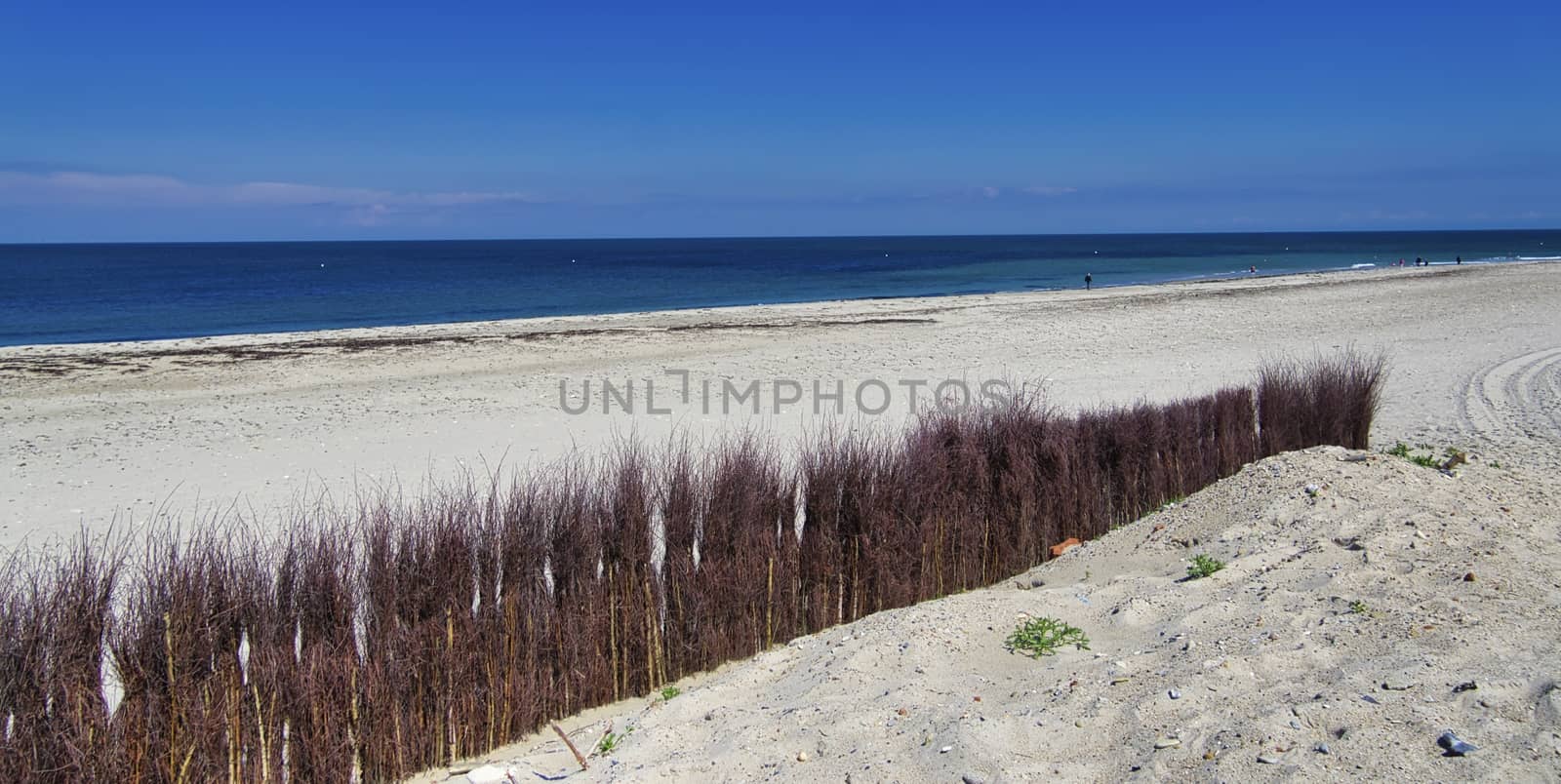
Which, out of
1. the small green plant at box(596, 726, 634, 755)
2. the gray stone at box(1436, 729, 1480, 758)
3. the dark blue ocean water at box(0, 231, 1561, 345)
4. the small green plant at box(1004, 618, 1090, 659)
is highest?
the dark blue ocean water at box(0, 231, 1561, 345)

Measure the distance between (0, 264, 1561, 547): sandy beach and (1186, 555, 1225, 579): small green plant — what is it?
12.2 feet

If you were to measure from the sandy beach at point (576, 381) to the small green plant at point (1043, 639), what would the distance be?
3.11 m

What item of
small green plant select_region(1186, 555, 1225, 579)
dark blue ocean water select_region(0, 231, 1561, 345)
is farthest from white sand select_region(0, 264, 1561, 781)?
dark blue ocean water select_region(0, 231, 1561, 345)

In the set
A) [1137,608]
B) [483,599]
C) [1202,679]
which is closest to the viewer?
[1202,679]

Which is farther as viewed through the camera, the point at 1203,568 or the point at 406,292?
the point at 406,292

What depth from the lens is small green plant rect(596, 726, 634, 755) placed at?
14.7 feet

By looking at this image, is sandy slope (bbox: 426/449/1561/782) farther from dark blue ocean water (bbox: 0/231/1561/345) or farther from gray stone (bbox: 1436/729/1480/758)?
dark blue ocean water (bbox: 0/231/1561/345)

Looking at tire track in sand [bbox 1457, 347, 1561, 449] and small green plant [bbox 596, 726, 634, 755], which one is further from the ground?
tire track in sand [bbox 1457, 347, 1561, 449]

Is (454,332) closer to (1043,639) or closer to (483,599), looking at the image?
(483,599)

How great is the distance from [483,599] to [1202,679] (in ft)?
10.8

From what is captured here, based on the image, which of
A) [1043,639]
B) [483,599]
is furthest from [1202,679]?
[483,599]

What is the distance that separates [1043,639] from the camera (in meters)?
5.07

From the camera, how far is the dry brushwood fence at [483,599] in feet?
13.3

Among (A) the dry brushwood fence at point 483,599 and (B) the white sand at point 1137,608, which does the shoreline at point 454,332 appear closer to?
(B) the white sand at point 1137,608
